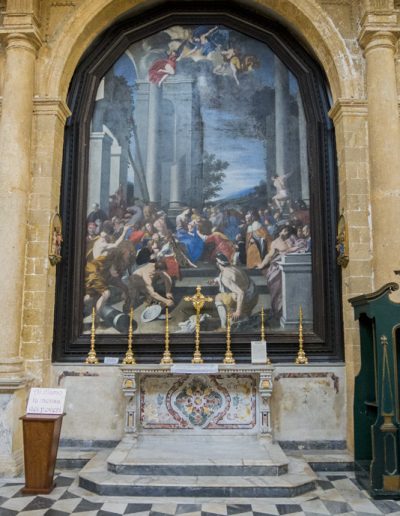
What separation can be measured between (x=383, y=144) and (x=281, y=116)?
171 cm

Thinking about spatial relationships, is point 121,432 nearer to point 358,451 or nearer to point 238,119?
point 358,451

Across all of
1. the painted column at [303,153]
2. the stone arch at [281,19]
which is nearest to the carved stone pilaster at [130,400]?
the painted column at [303,153]

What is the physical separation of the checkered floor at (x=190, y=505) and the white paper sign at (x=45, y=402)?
83cm

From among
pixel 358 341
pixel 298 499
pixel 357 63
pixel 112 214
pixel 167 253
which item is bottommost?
pixel 298 499

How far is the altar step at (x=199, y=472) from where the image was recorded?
538 centimetres

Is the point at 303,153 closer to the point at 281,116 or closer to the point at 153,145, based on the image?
A: the point at 281,116

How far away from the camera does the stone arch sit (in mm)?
7430

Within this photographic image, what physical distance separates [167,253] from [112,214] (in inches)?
39.5

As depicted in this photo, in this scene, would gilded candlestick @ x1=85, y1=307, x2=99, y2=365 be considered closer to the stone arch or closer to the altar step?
the altar step

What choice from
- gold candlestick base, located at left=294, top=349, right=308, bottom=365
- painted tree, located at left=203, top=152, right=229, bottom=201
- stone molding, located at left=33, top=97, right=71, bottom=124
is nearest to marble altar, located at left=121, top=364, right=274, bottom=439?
gold candlestick base, located at left=294, top=349, right=308, bottom=365

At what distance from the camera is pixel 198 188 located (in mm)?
7797

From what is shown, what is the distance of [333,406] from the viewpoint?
6984 millimetres

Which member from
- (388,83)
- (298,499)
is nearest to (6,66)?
(388,83)

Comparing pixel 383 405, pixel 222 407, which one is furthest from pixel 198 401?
pixel 383 405
